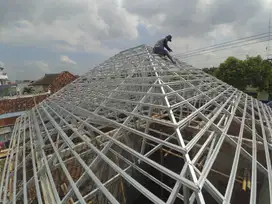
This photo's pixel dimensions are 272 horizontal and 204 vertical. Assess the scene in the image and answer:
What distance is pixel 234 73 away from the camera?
20.4 metres

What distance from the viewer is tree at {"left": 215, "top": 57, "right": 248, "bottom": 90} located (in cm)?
2005

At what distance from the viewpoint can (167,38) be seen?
7039mm

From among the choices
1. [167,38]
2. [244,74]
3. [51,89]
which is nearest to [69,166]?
[167,38]

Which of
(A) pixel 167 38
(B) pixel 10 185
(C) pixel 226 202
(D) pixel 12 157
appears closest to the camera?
(C) pixel 226 202

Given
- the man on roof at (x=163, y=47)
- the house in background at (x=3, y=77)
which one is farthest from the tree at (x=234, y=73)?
the house in background at (x=3, y=77)

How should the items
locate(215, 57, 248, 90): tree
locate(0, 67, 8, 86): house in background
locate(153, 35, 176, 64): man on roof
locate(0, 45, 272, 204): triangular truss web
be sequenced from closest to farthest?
locate(0, 45, 272, 204): triangular truss web → locate(153, 35, 176, 64): man on roof → locate(215, 57, 248, 90): tree → locate(0, 67, 8, 86): house in background

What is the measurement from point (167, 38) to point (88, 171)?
642cm

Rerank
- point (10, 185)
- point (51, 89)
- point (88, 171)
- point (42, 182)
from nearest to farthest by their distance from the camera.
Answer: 1. point (88, 171)
2. point (42, 182)
3. point (10, 185)
4. point (51, 89)

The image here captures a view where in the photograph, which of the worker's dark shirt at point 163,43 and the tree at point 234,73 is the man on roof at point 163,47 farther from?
the tree at point 234,73

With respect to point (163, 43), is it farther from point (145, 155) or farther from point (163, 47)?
point (145, 155)

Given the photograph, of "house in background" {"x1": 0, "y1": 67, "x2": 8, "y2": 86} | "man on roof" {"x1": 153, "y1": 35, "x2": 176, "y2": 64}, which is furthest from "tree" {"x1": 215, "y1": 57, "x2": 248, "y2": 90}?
"house in background" {"x1": 0, "y1": 67, "x2": 8, "y2": 86}

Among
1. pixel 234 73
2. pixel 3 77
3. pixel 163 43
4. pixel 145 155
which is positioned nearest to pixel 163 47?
pixel 163 43

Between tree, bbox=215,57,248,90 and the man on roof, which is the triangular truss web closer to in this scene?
the man on roof

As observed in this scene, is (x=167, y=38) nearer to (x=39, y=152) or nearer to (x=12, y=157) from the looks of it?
(x=39, y=152)
